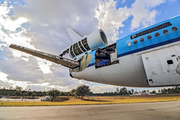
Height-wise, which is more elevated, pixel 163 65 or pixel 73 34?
pixel 73 34

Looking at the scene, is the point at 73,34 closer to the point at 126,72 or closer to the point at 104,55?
the point at 104,55

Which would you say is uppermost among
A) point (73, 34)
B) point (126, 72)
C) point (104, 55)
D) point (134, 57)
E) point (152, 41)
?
point (73, 34)

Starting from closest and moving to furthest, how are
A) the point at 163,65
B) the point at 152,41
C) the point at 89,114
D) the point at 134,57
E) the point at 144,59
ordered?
the point at 163,65
the point at 144,59
the point at 152,41
the point at 134,57
the point at 89,114

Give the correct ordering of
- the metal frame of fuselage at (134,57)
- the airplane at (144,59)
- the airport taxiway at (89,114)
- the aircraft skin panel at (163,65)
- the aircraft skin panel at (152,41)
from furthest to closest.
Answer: the airport taxiway at (89,114)
the metal frame of fuselage at (134,57)
the aircraft skin panel at (152,41)
the airplane at (144,59)
the aircraft skin panel at (163,65)

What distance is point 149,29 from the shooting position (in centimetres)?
619

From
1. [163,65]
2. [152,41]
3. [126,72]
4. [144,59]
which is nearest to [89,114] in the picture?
[126,72]

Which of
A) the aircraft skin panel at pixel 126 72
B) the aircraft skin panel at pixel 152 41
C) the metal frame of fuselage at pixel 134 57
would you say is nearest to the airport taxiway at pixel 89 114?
the aircraft skin panel at pixel 126 72

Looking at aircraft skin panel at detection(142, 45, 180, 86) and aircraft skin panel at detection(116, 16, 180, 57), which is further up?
aircraft skin panel at detection(116, 16, 180, 57)

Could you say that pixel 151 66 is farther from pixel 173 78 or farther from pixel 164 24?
pixel 164 24

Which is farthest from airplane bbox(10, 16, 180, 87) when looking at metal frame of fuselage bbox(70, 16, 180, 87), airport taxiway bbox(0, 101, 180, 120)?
airport taxiway bbox(0, 101, 180, 120)

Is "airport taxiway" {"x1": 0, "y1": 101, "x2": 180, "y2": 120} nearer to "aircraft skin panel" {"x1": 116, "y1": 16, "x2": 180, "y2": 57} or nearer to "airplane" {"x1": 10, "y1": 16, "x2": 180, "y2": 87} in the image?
"airplane" {"x1": 10, "y1": 16, "x2": 180, "y2": 87}

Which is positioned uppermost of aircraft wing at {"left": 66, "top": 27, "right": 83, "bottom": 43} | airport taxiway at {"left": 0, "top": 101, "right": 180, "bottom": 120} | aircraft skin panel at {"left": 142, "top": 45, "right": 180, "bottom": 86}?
aircraft wing at {"left": 66, "top": 27, "right": 83, "bottom": 43}

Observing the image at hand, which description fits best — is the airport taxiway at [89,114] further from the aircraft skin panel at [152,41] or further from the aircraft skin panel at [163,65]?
the aircraft skin panel at [152,41]

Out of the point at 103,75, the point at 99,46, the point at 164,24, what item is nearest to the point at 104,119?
the point at 103,75
